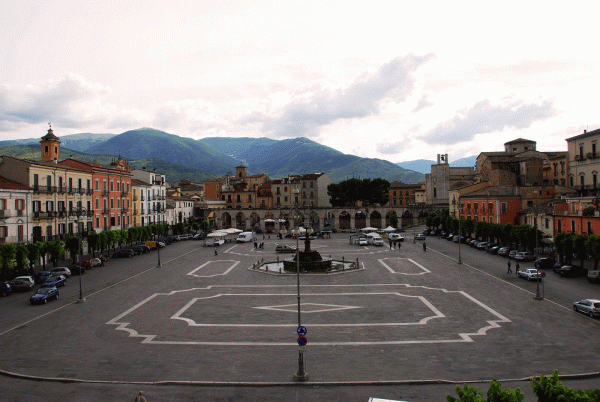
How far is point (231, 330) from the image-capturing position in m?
25.8

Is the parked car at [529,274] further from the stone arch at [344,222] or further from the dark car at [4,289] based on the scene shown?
the stone arch at [344,222]

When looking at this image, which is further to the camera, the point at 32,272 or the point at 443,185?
the point at 443,185

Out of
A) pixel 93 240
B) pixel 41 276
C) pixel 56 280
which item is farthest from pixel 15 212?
Result: pixel 56 280

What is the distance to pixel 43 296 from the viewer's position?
111 ft

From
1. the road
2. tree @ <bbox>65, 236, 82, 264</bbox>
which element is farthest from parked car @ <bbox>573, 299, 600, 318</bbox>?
tree @ <bbox>65, 236, 82, 264</bbox>

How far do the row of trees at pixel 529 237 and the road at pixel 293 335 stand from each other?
3.16 meters

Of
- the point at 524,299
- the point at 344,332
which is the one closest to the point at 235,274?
the point at 344,332

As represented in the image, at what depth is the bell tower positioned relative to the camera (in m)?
64.8

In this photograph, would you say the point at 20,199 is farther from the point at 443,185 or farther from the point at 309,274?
the point at 443,185

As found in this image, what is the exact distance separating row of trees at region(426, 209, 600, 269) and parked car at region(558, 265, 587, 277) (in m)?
1.20

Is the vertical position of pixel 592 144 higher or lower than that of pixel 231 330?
higher

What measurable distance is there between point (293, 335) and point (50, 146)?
187 ft

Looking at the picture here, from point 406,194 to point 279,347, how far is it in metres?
133

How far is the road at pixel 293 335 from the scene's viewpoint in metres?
18.3
